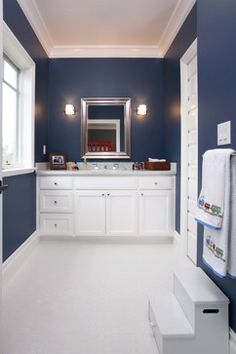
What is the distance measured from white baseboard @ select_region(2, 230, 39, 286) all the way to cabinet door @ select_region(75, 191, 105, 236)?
0.57 m

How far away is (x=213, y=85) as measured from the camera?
5.55ft

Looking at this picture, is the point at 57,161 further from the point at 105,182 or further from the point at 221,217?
the point at 221,217

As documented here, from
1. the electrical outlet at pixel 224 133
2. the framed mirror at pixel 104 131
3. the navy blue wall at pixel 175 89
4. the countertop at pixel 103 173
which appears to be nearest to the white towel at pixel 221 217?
the electrical outlet at pixel 224 133

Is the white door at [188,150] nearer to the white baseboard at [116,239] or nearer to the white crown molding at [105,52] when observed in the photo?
the white baseboard at [116,239]

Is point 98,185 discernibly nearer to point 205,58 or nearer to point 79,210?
point 79,210

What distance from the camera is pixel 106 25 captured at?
3438mm

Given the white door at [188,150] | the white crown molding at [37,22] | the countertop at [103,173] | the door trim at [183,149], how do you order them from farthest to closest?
the countertop at [103,173] < the door trim at [183,149] < the white door at [188,150] < the white crown molding at [37,22]

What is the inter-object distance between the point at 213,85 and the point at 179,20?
75.6 inches

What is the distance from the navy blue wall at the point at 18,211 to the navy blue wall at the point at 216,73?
1610 mm

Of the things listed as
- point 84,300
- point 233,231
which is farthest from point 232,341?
point 84,300

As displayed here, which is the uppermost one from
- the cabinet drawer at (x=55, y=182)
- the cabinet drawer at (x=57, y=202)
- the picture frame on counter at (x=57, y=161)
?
the picture frame on counter at (x=57, y=161)

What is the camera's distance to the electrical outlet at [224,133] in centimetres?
149

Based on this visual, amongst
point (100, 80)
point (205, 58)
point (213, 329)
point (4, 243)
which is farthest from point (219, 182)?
point (100, 80)

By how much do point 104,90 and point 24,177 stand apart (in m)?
1.88
